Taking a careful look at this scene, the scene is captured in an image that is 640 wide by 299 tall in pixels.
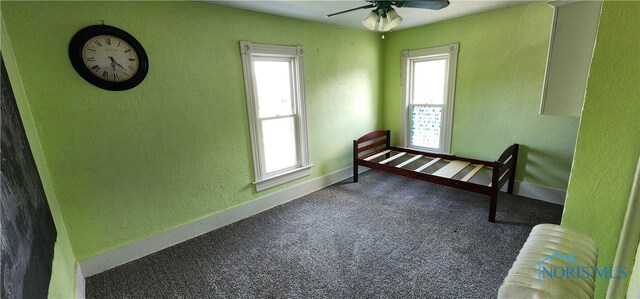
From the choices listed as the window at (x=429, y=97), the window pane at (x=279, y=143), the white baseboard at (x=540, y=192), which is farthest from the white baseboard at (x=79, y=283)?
the white baseboard at (x=540, y=192)

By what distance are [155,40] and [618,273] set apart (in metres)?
3.04

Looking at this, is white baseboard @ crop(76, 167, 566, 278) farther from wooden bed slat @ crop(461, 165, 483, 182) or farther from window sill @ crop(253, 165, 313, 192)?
wooden bed slat @ crop(461, 165, 483, 182)

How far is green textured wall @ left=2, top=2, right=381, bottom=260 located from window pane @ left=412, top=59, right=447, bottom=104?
5.29 feet

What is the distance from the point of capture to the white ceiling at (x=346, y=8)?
7.87 feet

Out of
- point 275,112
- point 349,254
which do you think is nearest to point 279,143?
point 275,112

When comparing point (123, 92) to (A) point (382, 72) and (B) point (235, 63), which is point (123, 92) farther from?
(A) point (382, 72)

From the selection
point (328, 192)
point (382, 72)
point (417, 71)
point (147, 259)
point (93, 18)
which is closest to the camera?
point (93, 18)

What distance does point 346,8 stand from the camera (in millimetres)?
2609

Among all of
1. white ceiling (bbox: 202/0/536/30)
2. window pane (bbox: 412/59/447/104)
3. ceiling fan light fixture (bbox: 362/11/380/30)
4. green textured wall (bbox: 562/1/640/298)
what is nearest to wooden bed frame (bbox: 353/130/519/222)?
window pane (bbox: 412/59/447/104)

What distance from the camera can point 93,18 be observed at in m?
1.82

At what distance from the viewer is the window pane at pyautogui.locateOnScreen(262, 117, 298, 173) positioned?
2992mm

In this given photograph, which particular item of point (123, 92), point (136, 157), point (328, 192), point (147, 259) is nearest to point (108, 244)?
point (147, 259)

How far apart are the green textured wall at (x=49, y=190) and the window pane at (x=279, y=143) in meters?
1.69

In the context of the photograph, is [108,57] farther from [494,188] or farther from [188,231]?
[494,188]
